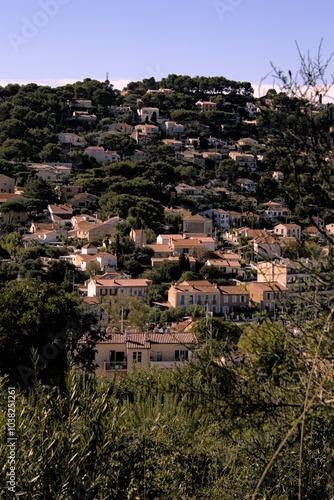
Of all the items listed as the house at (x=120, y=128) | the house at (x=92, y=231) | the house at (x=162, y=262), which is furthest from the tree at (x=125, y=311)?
the house at (x=120, y=128)

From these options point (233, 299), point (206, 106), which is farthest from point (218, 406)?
point (206, 106)

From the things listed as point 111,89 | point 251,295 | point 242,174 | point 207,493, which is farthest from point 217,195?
point 207,493

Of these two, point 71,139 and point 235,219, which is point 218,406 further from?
point 71,139

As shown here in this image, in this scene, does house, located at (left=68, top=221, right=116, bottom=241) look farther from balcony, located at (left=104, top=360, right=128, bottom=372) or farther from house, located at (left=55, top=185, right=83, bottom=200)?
balcony, located at (left=104, top=360, right=128, bottom=372)

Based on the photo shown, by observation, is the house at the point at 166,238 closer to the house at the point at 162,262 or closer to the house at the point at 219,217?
the house at the point at 162,262

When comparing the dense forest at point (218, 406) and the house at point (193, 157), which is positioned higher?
the house at point (193, 157)

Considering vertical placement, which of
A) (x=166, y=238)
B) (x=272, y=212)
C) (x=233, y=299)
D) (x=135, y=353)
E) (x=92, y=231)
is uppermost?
(x=272, y=212)
